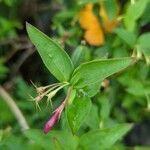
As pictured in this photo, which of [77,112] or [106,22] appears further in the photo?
[106,22]

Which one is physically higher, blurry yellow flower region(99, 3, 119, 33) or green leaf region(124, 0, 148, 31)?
green leaf region(124, 0, 148, 31)

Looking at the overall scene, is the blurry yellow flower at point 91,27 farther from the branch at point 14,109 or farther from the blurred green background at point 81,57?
the branch at point 14,109

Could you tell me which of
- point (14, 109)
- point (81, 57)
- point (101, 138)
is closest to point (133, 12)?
point (81, 57)

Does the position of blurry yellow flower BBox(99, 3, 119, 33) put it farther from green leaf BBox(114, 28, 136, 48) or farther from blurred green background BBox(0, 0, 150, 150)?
green leaf BBox(114, 28, 136, 48)

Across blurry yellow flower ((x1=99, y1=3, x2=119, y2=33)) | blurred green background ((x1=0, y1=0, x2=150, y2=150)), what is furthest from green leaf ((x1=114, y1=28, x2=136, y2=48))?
blurry yellow flower ((x1=99, y1=3, x2=119, y2=33))

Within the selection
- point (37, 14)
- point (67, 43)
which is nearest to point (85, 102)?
point (67, 43)

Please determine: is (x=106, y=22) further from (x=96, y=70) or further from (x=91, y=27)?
(x=96, y=70)

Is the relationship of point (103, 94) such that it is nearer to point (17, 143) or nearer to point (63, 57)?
point (17, 143)
